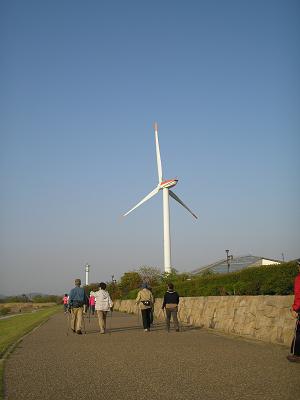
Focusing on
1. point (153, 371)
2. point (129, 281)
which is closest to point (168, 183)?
point (129, 281)

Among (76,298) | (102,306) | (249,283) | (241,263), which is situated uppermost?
(241,263)

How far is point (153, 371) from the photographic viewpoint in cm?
808

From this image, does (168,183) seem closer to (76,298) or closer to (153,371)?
(76,298)

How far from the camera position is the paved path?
6344 mm

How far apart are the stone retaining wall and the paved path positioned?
1.86ft

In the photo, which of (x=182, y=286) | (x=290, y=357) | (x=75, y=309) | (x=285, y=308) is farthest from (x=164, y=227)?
(x=290, y=357)

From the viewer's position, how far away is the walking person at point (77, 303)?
16.0m

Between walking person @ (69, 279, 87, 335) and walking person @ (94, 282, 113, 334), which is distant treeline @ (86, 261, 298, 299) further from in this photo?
walking person @ (69, 279, 87, 335)

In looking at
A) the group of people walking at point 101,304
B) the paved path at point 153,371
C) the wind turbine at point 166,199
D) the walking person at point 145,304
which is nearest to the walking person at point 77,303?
the group of people walking at point 101,304

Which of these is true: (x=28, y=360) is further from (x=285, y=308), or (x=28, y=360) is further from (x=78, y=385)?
(x=285, y=308)

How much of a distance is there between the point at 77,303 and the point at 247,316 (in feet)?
17.7

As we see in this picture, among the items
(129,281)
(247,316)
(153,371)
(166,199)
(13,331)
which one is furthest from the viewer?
(129,281)

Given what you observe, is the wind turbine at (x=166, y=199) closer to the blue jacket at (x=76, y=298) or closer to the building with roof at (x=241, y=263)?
the building with roof at (x=241, y=263)

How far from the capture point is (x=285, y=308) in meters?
11.9
